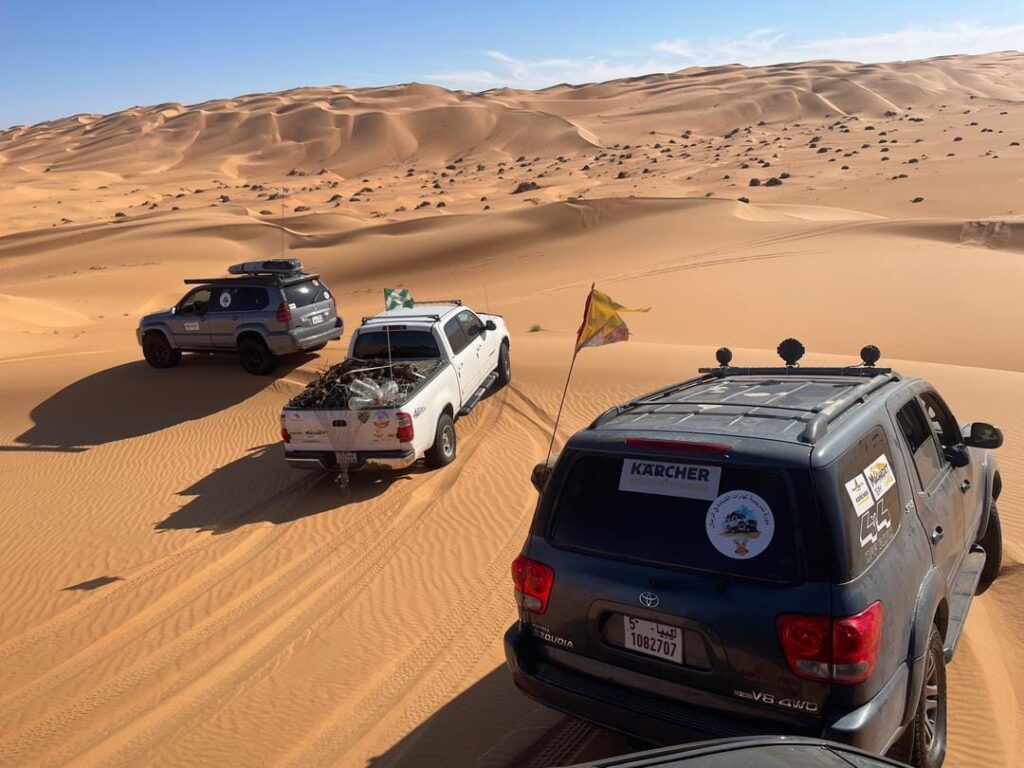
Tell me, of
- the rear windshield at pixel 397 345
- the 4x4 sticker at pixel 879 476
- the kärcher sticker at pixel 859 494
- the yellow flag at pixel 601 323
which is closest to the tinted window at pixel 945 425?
the 4x4 sticker at pixel 879 476

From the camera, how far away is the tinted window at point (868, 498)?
3295 millimetres

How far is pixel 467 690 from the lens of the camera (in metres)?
5.21

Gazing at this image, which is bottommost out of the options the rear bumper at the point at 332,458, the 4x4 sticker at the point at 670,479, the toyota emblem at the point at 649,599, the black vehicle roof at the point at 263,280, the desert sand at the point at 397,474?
the desert sand at the point at 397,474

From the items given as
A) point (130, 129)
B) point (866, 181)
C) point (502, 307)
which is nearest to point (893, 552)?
point (502, 307)

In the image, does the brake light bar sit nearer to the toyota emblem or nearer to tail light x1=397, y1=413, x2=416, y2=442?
the toyota emblem

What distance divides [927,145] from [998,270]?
35465mm

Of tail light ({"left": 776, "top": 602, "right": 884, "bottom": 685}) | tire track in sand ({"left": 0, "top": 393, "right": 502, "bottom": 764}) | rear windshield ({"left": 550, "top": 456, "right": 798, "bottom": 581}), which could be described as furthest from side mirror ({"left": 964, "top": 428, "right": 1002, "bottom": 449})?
tire track in sand ({"left": 0, "top": 393, "right": 502, "bottom": 764})

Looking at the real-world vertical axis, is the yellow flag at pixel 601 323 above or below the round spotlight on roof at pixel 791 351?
below

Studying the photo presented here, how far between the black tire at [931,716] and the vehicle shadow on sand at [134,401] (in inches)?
435

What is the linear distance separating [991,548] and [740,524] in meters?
3.80

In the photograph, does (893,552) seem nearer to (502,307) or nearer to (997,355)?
(997,355)

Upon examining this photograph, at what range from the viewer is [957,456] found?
15.3ft

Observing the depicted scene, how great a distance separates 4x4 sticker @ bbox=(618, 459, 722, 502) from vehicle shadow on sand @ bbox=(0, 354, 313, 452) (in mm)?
10407

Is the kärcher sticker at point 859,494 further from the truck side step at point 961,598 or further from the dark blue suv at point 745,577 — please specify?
the truck side step at point 961,598
